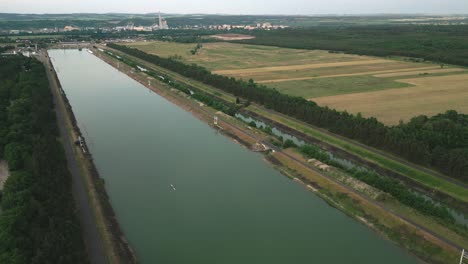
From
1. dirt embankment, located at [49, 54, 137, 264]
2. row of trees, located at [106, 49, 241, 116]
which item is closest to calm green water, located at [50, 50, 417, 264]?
dirt embankment, located at [49, 54, 137, 264]

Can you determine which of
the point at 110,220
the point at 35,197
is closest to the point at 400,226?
the point at 110,220

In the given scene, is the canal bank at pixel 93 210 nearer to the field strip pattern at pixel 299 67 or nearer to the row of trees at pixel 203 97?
the row of trees at pixel 203 97

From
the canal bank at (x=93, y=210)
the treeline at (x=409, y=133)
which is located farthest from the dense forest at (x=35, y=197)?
the treeline at (x=409, y=133)

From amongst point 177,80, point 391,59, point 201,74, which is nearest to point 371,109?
point 201,74

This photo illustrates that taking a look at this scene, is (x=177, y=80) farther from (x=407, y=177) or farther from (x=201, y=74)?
(x=407, y=177)

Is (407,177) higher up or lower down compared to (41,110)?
lower down

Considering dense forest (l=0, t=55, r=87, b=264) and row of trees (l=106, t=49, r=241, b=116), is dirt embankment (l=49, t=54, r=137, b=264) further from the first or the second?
row of trees (l=106, t=49, r=241, b=116)
